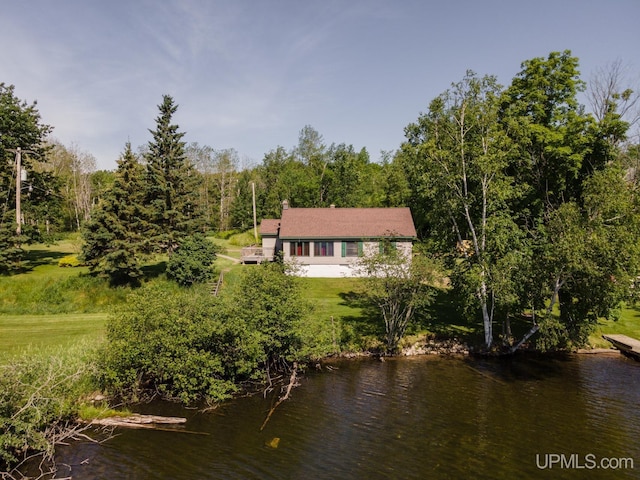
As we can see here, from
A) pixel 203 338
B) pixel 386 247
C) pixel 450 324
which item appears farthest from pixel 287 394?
pixel 450 324

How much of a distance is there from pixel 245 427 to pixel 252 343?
343 centimetres

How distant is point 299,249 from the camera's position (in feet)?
130

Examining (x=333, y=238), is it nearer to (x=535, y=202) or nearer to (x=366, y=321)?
(x=366, y=321)

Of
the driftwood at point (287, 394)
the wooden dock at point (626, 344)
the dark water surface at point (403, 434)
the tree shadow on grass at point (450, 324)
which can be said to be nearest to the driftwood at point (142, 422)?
the dark water surface at point (403, 434)

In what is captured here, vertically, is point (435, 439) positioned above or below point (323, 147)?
below

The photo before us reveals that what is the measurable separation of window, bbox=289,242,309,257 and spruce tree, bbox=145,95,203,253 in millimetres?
8513

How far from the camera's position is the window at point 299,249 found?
39500 millimetres

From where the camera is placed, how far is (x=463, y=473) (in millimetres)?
12984

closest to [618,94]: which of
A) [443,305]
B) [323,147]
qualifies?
[443,305]

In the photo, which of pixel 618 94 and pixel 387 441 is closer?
pixel 387 441

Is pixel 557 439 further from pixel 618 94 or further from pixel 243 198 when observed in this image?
pixel 243 198

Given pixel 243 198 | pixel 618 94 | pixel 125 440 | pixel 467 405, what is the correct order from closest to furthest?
pixel 125 440 → pixel 467 405 → pixel 618 94 → pixel 243 198

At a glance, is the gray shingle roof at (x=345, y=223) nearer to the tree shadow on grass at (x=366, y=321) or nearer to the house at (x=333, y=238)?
the house at (x=333, y=238)

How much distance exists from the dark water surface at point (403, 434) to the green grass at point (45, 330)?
21.0 ft
